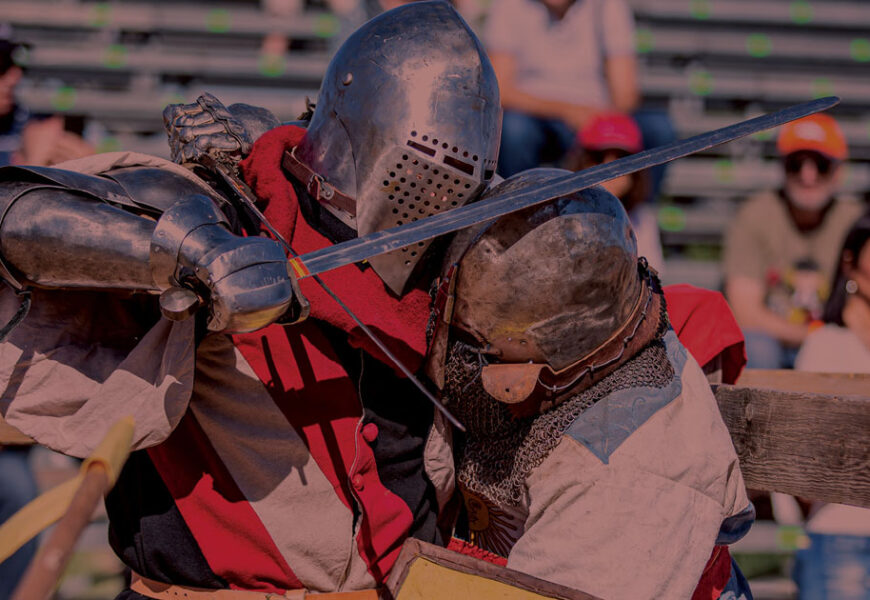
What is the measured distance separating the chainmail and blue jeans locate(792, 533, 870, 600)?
2.12m

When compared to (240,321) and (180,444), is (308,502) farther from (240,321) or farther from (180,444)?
(240,321)

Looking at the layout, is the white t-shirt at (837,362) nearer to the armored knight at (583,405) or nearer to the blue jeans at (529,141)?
the blue jeans at (529,141)

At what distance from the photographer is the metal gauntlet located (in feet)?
4.97

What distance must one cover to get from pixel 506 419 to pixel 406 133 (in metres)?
0.60

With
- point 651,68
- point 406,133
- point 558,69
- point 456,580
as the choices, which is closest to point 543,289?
point 406,133

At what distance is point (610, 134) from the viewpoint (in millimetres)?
3955

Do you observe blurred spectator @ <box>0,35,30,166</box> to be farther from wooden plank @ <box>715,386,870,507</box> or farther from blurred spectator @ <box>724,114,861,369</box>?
blurred spectator @ <box>724,114,861,369</box>

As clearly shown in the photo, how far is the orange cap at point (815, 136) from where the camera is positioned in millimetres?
4363

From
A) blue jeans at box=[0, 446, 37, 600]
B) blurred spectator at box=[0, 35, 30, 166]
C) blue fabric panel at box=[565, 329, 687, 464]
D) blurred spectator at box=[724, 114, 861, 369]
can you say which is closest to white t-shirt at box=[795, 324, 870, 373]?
blurred spectator at box=[724, 114, 861, 369]

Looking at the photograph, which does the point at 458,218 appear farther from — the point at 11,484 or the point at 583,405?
the point at 11,484

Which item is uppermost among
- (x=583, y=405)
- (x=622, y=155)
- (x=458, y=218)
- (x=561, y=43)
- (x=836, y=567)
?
(x=458, y=218)

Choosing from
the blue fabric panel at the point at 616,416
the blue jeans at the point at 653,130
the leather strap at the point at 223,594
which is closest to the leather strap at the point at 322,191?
the blue fabric panel at the point at 616,416

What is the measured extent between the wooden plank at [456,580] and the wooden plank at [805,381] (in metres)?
1.05

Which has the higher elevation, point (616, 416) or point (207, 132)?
point (207, 132)
